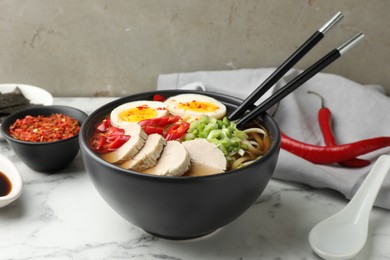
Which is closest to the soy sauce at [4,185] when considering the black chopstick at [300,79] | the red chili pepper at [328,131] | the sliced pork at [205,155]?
the sliced pork at [205,155]

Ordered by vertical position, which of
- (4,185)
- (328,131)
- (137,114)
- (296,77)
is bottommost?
(4,185)

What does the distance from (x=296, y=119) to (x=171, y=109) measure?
1.69 feet

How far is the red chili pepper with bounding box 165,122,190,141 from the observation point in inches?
44.6

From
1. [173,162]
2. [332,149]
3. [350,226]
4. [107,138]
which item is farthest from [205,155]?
[332,149]

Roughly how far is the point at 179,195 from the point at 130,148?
16 centimetres

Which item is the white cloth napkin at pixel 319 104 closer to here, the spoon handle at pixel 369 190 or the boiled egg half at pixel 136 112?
the spoon handle at pixel 369 190

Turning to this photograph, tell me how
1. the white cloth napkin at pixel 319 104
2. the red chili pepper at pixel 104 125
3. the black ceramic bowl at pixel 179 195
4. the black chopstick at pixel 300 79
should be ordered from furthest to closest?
the white cloth napkin at pixel 319 104 < the red chili pepper at pixel 104 125 < the black chopstick at pixel 300 79 < the black ceramic bowl at pixel 179 195

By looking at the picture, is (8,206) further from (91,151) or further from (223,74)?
(223,74)

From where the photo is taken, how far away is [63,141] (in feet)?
4.21

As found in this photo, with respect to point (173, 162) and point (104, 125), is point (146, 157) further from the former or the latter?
point (104, 125)

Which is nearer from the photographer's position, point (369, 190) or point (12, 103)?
point (369, 190)

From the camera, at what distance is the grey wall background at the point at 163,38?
1661mm

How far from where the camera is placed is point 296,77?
1.11 meters

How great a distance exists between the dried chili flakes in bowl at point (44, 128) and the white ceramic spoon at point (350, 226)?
0.71m
